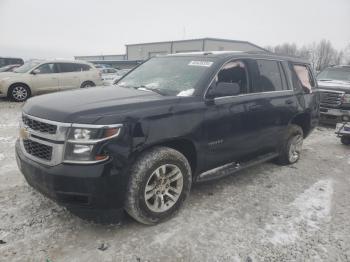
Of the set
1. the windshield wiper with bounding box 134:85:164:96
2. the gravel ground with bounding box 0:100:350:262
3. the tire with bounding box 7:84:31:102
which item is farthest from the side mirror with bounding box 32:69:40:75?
the windshield wiper with bounding box 134:85:164:96

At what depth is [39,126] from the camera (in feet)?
9.82

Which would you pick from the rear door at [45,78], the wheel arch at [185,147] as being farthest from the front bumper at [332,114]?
the rear door at [45,78]

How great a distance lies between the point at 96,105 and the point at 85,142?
1.41 feet

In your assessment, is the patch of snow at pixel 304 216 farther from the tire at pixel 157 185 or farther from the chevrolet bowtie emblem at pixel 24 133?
the chevrolet bowtie emblem at pixel 24 133

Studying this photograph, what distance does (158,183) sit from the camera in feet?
10.8

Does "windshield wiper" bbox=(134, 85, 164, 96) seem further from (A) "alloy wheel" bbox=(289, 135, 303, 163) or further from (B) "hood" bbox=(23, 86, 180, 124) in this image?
(A) "alloy wheel" bbox=(289, 135, 303, 163)

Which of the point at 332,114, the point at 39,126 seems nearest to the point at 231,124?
the point at 39,126

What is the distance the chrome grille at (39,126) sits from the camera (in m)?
2.84

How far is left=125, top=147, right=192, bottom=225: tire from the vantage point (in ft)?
9.88

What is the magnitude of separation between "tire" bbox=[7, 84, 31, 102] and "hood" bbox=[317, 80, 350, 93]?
1050 cm

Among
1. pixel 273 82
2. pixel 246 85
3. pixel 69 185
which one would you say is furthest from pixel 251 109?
A: pixel 69 185

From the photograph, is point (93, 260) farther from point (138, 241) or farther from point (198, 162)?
point (198, 162)

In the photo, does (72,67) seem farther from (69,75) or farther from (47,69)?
(47,69)

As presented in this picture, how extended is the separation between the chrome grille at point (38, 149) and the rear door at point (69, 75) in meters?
9.73
